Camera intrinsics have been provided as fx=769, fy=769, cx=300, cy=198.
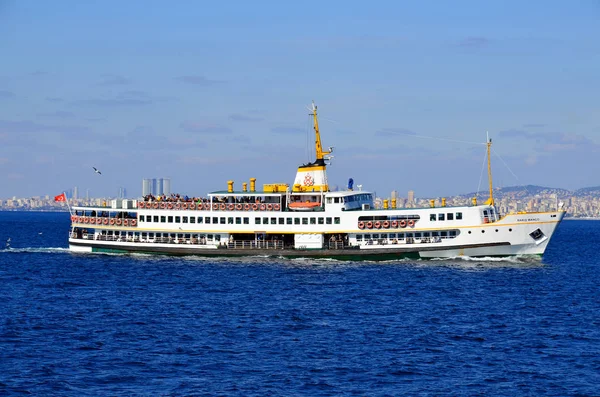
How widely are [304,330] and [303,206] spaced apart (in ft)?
102

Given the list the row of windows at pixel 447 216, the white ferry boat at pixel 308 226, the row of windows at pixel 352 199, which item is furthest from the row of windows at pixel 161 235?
the row of windows at pixel 447 216

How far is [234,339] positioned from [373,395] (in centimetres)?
1111

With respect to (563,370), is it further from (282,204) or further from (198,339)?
(282,204)

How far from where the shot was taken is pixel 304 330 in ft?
138

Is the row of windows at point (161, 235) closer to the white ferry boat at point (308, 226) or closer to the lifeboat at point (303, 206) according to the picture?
the white ferry boat at point (308, 226)

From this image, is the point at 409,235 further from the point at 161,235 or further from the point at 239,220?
the point at 161,235

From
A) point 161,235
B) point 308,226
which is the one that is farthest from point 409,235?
point 161,235

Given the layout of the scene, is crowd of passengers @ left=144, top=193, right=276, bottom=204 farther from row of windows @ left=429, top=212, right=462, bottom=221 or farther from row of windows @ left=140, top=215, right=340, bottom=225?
row of windows @ left=429, top=212, right=462, bottom=221

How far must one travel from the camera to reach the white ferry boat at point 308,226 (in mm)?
67625

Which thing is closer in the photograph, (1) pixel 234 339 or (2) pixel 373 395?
(2) pixel 373 395

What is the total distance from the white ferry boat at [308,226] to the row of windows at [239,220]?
9 cm

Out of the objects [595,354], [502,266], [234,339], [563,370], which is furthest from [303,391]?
[502,266]

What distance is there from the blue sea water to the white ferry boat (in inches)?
90.3

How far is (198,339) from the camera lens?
3972 centimetres
